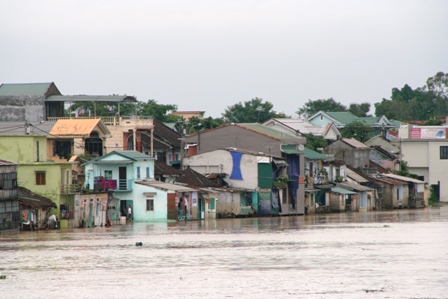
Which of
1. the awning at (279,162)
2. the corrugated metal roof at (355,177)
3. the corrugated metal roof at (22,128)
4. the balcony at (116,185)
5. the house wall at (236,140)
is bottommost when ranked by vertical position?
the balcony at (116,185)

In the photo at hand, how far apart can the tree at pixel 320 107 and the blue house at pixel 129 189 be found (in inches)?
3131

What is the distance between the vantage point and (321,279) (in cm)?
2784

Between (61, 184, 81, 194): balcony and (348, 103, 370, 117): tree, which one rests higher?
(348, 103, 370, 117): tree

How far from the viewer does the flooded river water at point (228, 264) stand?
26219mm

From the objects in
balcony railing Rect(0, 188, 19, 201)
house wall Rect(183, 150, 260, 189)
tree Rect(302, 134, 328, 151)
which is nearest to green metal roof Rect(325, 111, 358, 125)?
tree Rect(302, 134, 328, 151)

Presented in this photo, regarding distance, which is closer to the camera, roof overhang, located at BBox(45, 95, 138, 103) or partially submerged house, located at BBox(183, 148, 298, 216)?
partially submerged house, located at BBox(183, 148, 298, 216)

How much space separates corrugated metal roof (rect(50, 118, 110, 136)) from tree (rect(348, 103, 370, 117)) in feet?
282

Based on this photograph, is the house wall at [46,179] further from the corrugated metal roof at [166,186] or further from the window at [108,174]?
the corrugated metal roof at [166,186]

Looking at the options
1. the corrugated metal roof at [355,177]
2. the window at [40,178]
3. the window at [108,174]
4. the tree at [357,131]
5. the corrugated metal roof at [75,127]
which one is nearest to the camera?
the window at [40,178]

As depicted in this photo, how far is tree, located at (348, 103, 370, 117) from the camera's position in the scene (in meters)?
152

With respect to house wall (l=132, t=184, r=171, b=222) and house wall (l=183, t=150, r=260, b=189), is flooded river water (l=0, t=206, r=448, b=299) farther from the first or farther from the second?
house wall (l=183, t=150, r=260, b=189)

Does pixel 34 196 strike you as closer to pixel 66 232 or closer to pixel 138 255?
pixel 66 232

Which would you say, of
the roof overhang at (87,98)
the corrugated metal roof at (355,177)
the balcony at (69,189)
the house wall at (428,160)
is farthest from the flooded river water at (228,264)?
the house wall at (428,160)

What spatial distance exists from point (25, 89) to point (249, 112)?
58874 mm
